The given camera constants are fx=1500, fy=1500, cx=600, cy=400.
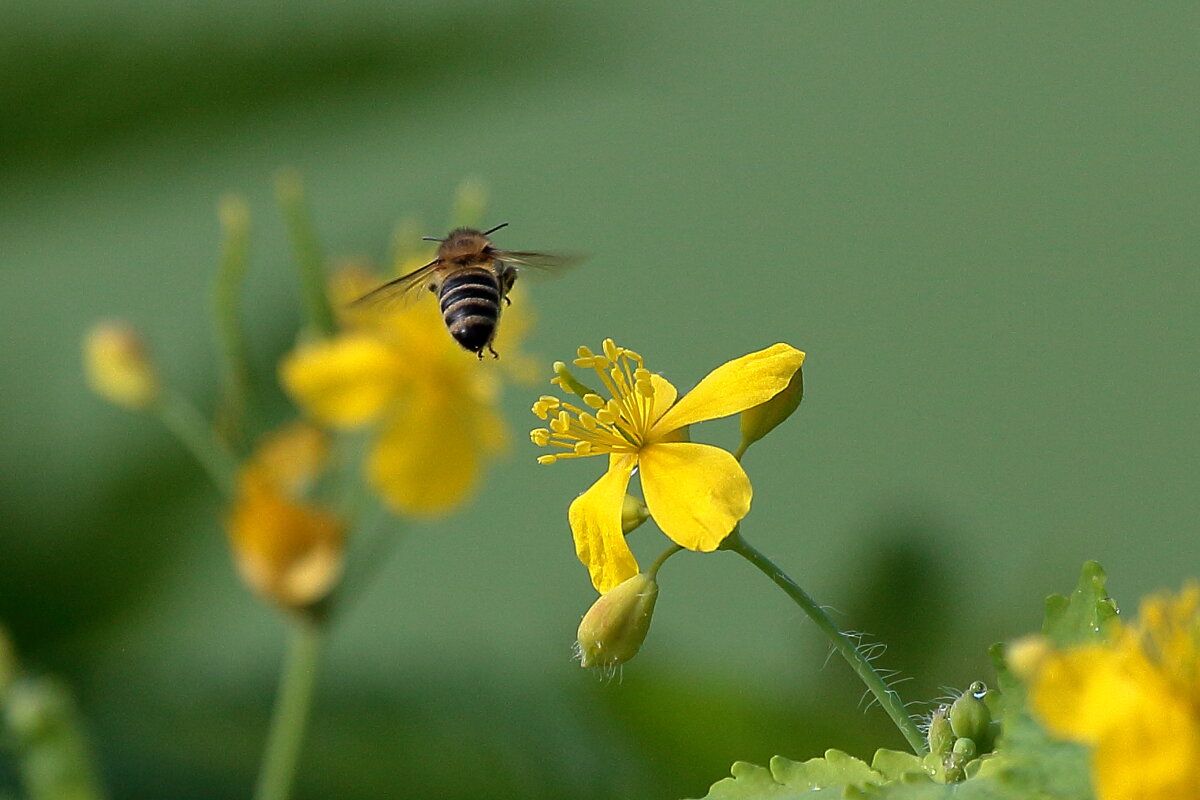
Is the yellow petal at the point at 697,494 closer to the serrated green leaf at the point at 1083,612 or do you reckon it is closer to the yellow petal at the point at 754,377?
the yellow petal at the point at 754,377

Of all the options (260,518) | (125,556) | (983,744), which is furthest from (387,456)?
(125,556)

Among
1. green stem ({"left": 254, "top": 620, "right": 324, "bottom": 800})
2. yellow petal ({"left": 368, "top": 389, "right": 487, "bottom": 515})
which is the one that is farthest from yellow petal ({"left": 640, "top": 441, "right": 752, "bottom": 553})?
yellow petal ({"left": 368, "top": 389, "right": 487, "bottom": 515})

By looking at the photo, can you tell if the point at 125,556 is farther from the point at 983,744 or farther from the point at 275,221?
the point at 983,744

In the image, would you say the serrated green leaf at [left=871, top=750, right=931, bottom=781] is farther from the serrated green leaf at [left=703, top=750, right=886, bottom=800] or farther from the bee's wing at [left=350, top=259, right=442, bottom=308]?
the bee's wing at [left=350, top=259, right=442, bottom=308]

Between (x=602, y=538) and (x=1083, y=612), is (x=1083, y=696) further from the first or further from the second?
(x=602, y=538)

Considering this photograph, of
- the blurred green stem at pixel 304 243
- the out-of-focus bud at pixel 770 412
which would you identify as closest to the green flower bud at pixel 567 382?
the out-of-focus bud at pixel 770 412
